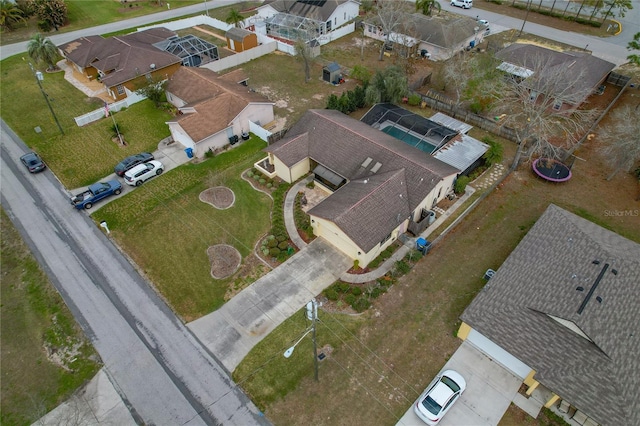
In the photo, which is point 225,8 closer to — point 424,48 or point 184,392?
point 424,48

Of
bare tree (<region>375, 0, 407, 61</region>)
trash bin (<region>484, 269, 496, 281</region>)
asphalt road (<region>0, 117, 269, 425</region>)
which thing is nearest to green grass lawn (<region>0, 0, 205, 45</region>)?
bare tree (<region>375, 0, 407, 61</region>)

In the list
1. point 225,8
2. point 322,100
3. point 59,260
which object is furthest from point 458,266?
point 225,8

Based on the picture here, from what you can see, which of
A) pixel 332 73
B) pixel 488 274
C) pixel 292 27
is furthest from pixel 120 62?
pixel 488 274

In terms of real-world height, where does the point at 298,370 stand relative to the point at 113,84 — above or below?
below

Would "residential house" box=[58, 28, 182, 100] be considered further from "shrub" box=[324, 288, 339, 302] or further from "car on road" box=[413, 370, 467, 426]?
"car on road" box=[413, 370, 467, 426]

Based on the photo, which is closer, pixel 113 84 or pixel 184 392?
pixel 184 392

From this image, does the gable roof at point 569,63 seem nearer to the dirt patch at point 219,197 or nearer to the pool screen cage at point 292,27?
the pool screen cage at point 292,27
